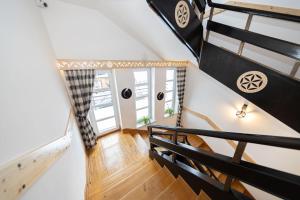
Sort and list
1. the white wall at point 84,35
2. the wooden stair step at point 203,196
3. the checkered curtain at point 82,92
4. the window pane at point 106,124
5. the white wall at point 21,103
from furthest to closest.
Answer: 1. the window pane at point 106,124
2. the checkered curtain at point 82,92
3. the white wall at point 84,35
4. the wooden stair step at point 203,196
5. the white wall at point 21,103

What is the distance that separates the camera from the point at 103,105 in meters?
3.18

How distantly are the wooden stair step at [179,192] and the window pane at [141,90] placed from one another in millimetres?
A: 2545

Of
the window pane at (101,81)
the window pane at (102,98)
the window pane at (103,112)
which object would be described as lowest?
the window pane at (103,112)

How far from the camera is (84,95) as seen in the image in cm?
256

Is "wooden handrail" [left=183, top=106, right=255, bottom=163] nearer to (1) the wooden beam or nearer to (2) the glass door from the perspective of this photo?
(2) the glass door

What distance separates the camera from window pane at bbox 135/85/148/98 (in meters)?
3.55

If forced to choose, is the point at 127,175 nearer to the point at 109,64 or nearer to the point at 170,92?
the point at 109,64

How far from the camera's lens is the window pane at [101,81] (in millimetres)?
2887

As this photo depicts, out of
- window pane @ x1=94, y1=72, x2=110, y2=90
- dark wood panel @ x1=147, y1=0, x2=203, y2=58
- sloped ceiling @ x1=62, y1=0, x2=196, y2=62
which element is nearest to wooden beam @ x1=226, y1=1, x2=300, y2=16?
dark wood panel @ x1=147, y1=0, x2=203, y2=58

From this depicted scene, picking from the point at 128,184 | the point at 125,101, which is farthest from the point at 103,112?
the point at 128,184

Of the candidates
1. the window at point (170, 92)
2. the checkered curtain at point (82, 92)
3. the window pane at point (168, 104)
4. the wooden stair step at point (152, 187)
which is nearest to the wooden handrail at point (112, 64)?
the checkered curtain at point (82, 92)

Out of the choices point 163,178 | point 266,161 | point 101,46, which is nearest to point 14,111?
point 163,178

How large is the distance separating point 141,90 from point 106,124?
1.42m

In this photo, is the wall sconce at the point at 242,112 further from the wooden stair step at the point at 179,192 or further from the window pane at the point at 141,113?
the window pane at the point at 141,113
